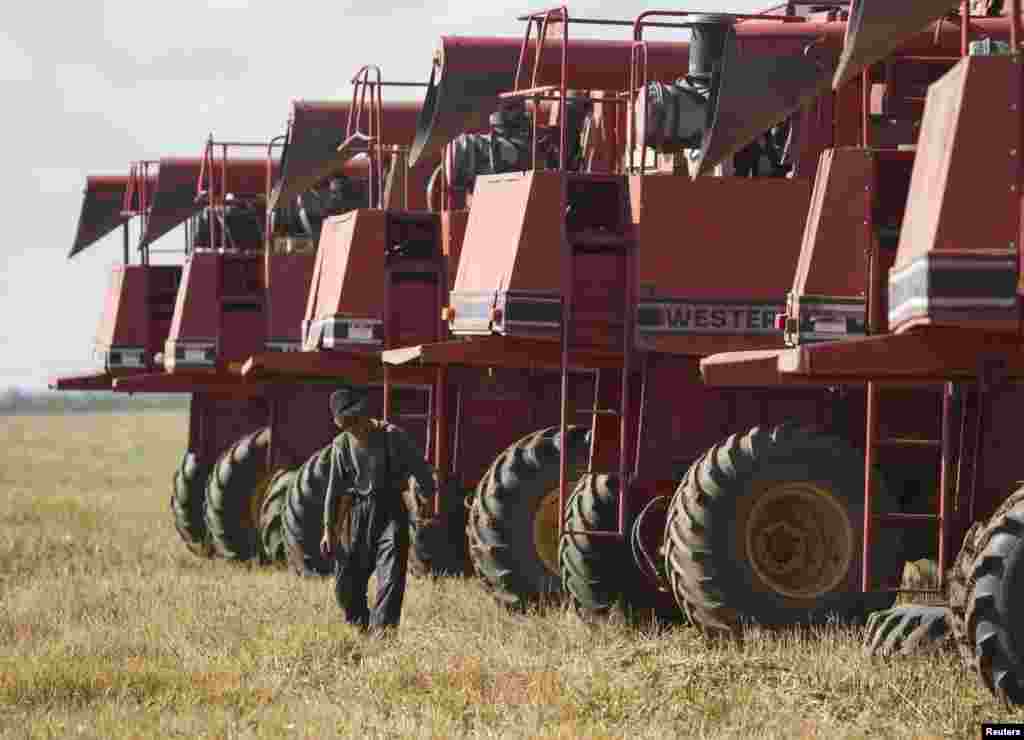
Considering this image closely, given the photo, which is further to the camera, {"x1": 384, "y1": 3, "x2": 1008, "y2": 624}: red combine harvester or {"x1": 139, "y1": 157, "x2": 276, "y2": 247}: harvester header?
{"x1": 139, "y1": 157, "x2": 276, "y2": 247}: harvester header

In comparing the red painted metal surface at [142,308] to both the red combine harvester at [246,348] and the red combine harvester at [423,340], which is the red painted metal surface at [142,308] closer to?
the red combine harvester at [246,348]

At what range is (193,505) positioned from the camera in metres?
24.7

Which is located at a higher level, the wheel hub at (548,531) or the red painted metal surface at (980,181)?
the red painted metal surface at (980,181)

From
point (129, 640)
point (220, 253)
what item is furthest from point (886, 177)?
point (220, 253)

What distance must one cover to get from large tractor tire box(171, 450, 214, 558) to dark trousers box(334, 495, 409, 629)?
9339mm

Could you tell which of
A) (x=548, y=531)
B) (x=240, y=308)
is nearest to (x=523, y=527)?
(x=548, y=531)

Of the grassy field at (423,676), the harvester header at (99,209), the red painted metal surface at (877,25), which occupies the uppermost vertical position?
the harvester header at (99,209)

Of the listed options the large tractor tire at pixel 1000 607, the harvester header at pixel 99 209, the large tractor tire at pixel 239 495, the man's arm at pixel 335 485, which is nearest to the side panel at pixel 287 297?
the large tractor tire at pixel 239 495

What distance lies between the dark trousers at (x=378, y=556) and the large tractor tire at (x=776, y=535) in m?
1.76

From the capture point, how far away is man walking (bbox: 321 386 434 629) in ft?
49.6

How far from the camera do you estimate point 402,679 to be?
43.8 feet

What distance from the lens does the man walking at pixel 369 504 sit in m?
15.1

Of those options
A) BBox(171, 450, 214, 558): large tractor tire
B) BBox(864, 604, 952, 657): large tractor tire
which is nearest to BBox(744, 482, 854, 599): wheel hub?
BBox(864, 604, 952, 657): large tractor tire

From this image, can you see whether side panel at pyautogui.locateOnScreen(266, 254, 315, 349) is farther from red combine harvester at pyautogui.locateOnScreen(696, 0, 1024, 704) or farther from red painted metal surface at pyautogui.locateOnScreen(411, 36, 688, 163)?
red combine harvester at pyautogui.locateOnScreen(696, 0, 1024, 704)
